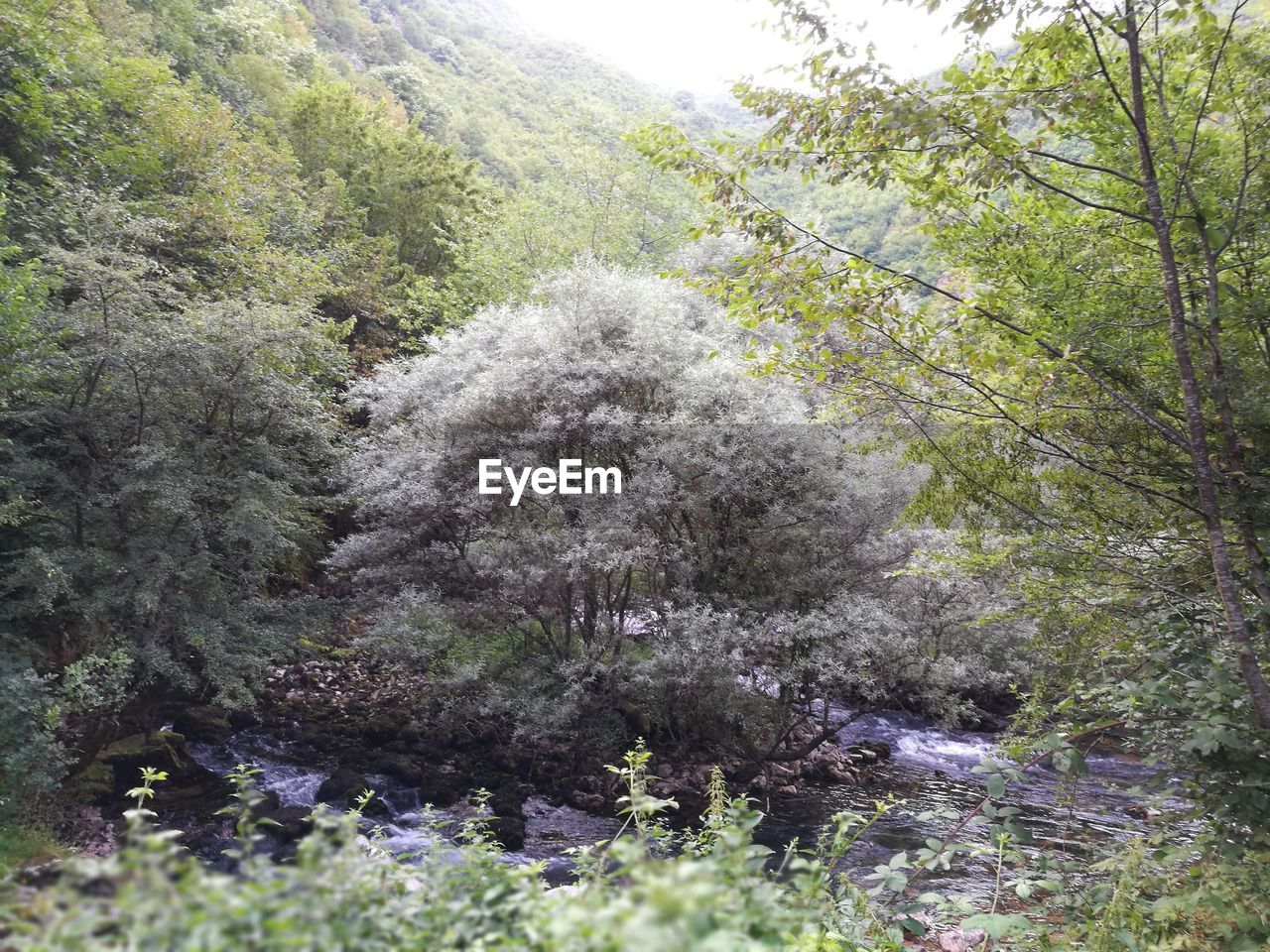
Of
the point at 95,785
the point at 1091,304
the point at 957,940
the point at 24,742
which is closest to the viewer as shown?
the point at 1091,304

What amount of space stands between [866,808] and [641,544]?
14.9 ft

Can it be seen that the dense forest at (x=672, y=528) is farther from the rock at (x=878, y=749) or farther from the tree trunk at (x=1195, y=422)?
the rock at (x=878, y=749)

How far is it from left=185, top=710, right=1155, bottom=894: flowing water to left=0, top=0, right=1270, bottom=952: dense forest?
0.08 meters

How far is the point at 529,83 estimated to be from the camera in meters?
55.3

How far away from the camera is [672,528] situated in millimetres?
10008

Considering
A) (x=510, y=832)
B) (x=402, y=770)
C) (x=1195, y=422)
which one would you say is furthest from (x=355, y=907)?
(x=402, y=770)

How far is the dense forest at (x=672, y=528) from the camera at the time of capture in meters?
3.07

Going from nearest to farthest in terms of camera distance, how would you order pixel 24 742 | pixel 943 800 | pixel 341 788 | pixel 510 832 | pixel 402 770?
pixel 24 742
pixel 510 832
pixel 341 788
pixel 402 770
pixel 943 800

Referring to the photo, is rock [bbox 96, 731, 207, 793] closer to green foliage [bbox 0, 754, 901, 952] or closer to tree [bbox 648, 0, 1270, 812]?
green foliage [bbox 0, 754, 901, 952]

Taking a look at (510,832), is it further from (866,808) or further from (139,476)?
(139,476)

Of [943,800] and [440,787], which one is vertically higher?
[440,787]

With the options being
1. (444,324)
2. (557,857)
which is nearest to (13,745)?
(557,857)

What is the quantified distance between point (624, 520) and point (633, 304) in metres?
3.13

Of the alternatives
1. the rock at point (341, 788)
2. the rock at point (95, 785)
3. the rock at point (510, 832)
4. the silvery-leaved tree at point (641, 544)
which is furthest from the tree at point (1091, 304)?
the rock at point (95, 785)
